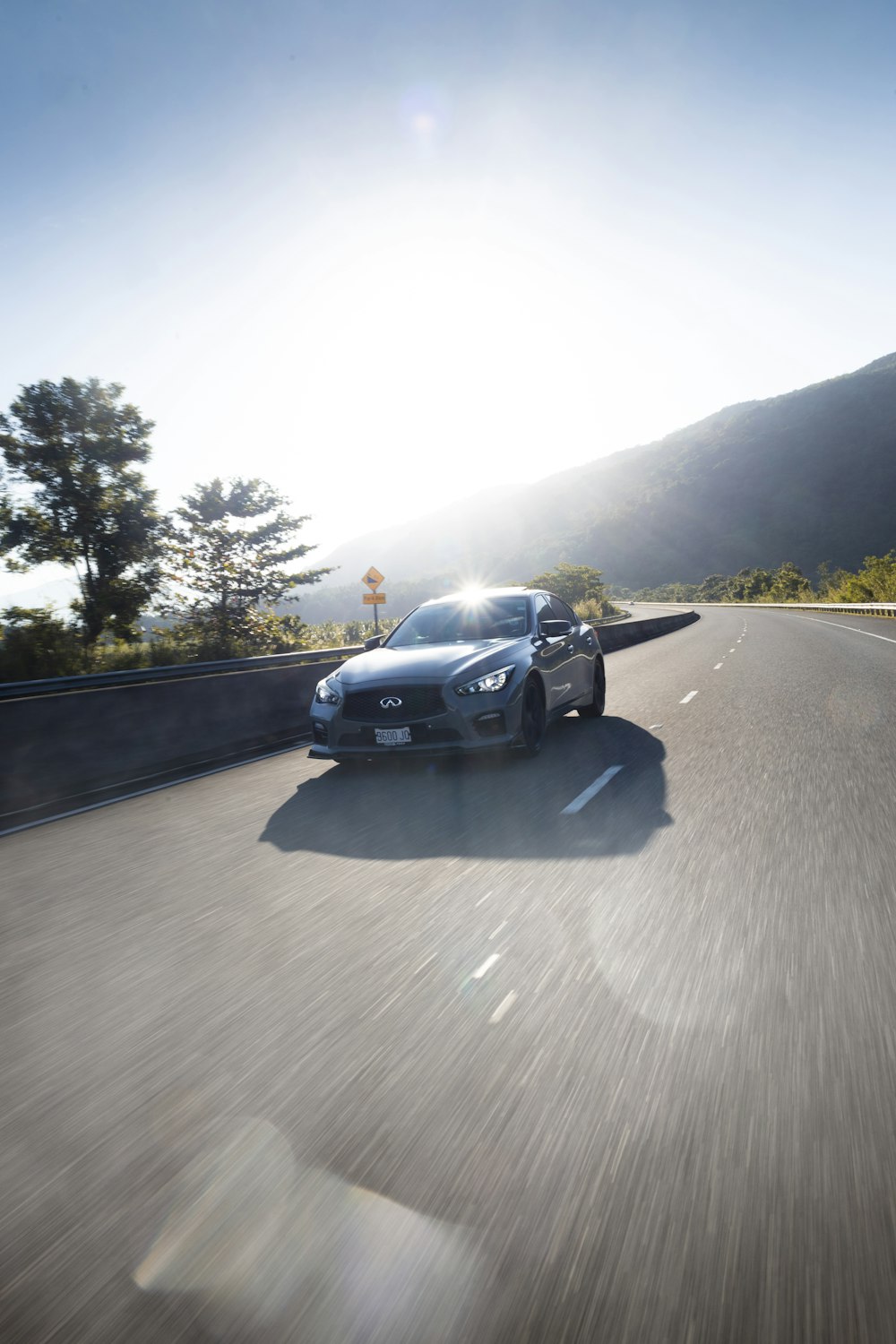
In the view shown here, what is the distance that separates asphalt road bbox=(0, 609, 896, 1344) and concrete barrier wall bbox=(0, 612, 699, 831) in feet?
9.34

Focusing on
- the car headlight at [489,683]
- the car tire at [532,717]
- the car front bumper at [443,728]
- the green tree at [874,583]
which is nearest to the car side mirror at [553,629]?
the car tire at [532,717]

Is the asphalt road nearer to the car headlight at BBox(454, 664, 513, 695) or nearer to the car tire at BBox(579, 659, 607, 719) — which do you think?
the car headlight at BBox(454, 664, 513, 695)

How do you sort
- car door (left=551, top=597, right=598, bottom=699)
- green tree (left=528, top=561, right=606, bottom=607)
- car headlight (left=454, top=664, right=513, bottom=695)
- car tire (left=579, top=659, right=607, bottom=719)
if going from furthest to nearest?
green tree (left=528, top=561, right=606, bottom=607) < car tire (left=579, top=659, right=607, bottom=719) < car door (left=551, top=597, right=598, bottom=699) < car headlight (left=454, top=664, right=513, bottom=695)

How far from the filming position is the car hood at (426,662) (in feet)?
27.4

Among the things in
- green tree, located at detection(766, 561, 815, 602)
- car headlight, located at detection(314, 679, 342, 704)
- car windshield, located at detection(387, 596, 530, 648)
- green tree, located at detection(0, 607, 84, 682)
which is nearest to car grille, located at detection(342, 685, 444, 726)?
car headlight, located at detection(314, 679, 342, 704)

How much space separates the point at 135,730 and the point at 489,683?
4.37 metres

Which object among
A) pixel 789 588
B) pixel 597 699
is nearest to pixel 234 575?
pixel 597 699

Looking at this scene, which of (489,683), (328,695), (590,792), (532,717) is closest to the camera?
(590,792)

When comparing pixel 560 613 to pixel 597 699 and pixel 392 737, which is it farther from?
pixel 392 737

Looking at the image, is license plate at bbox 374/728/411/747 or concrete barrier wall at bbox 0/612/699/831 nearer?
license plate at bbox 374/728/411/747

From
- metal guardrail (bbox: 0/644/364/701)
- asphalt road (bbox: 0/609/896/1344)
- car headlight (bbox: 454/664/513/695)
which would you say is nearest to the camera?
asphalt road (bbox: 0/609/896/1344)

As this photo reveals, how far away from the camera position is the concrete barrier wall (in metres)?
8.80

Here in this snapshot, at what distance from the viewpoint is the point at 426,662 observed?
8.67m

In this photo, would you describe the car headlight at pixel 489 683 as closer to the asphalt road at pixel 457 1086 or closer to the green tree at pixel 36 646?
the asphalt road at pixel 457 1086
